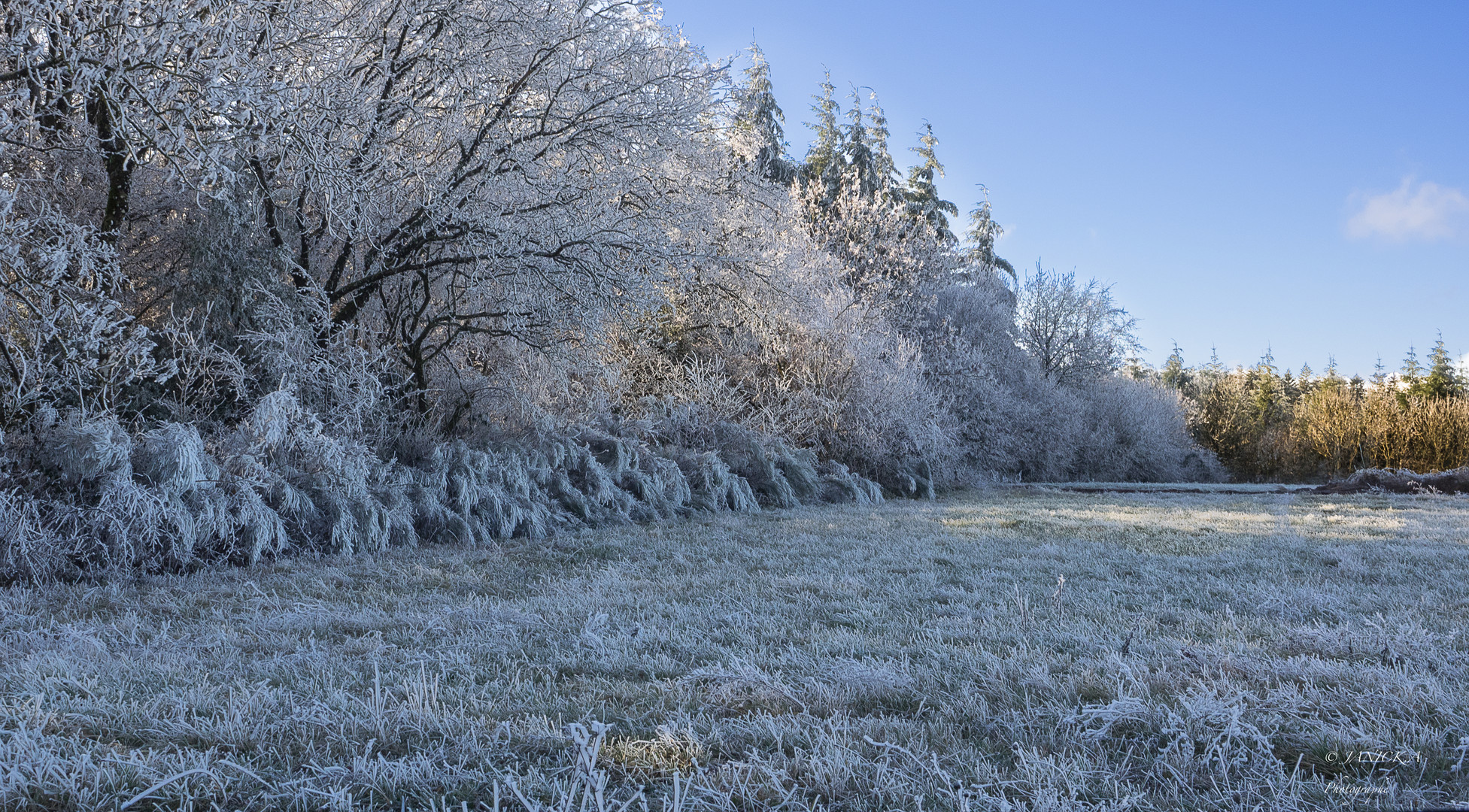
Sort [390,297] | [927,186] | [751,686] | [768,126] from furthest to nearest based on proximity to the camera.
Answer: [927,186]
[768,126]
[390,297]
[751,686]

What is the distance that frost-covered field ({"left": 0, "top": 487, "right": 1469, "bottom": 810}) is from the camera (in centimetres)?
206

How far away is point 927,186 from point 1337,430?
43.5 feet

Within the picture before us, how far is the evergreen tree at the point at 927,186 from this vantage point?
2653cm

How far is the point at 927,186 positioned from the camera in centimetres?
2717

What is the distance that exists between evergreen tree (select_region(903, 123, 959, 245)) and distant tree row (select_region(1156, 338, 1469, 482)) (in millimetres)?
9392

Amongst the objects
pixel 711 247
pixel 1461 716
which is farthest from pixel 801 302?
pixel 1461 716

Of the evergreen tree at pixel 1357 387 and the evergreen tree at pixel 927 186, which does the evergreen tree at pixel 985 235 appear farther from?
the evergreen tree at pixel 1357 387

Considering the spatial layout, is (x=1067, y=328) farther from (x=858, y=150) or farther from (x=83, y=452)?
(x=83, y=452)

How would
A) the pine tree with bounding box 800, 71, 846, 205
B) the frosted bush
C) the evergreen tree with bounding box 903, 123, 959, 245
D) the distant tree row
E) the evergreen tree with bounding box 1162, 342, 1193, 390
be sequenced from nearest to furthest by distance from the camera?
the frosted bush → the distant tree row → the pine tree with bounding box 800, 71, 846, 205 → the evergreen tree with bounding box 903, 123, 959, 245 → the evergreen tree with bounding box 1162, 342, 1193, 390

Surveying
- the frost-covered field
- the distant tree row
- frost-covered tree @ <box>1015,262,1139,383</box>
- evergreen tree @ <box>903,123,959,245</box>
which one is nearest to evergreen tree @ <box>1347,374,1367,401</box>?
the distant tree row

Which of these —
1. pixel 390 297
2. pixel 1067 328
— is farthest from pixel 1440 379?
pixel 390 297

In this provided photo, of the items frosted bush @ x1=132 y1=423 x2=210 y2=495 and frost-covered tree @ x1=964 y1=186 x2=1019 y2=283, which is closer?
frosted bush @ x1=132 y1=423 x2=210 y2=495

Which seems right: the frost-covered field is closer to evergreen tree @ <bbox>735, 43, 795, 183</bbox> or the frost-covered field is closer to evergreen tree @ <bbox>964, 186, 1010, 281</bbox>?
evergreen tree @ <bbox>735, 43, 795, 183</bbox>

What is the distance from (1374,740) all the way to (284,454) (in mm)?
6659
